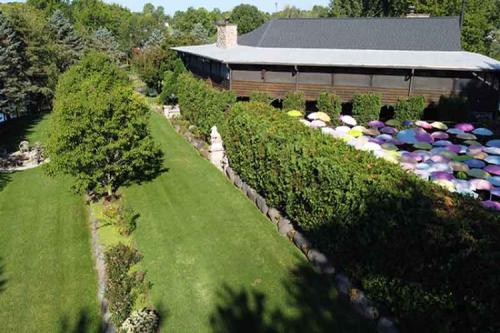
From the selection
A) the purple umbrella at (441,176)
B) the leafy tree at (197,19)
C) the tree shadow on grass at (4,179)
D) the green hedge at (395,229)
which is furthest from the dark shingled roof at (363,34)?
the leafy tree at (197,19)

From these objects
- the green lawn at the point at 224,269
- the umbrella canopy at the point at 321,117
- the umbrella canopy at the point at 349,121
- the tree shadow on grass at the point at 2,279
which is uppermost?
the umbrella canopy at the point at 321,117

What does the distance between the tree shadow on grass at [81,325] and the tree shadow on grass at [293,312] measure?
9.70 ft

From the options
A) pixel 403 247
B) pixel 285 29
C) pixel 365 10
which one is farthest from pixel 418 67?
pixel 365 10

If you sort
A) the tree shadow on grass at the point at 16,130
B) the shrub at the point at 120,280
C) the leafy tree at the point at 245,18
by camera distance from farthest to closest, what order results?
the leafy tree at the point at 245,18, the tree shadow on grass at the point at 16,130, the shrub at the point at 120,280

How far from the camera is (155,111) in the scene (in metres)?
34.7

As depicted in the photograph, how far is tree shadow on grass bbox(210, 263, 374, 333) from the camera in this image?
30.9ft

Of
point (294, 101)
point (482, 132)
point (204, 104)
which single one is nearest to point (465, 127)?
point (482, 132)

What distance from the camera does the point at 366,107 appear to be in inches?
996

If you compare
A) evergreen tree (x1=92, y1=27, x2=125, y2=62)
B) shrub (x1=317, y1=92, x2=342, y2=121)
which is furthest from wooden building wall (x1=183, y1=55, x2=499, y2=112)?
evergreen tree (x1=92, y1=27, x2=125, y2=62)

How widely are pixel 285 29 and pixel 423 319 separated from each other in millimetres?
29899

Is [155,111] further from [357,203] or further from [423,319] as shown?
[423,319]

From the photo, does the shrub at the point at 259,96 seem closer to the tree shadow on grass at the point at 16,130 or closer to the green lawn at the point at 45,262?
the green lawn at the point at 45,262

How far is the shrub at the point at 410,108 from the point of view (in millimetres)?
24328

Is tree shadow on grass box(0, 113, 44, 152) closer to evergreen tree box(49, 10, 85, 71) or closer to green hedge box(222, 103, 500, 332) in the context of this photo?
evergreen tree box(49, 10, 85, 71)
